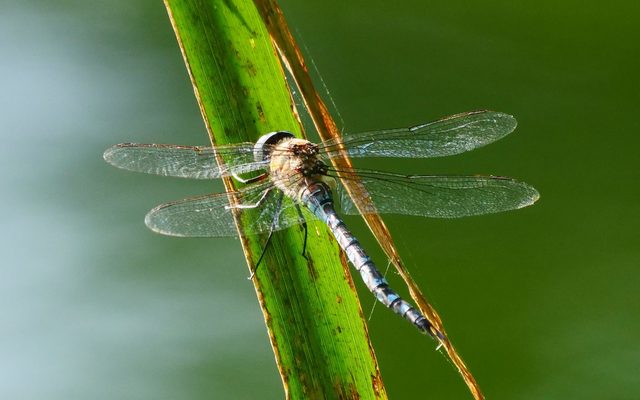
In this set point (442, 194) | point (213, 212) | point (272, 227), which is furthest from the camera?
point (442, 194)

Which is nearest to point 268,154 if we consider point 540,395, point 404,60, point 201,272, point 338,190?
point 338,190

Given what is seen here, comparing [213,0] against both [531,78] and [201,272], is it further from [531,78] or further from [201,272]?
[531,78]

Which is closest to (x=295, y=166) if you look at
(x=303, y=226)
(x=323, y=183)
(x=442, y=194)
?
(x=323, y=183)

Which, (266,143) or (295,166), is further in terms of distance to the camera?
(295,166)

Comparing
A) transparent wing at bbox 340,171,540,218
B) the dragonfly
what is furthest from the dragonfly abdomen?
transparent wing at bbox 340,171,540,218

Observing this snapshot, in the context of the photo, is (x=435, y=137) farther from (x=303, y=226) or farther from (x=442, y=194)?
(x=303, y=226)

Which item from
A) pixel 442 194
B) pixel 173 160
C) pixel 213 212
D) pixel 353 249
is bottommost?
pixel 353 249

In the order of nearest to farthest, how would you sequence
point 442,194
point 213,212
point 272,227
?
1. point 272,227
2. point 213,212
3. point 442,194

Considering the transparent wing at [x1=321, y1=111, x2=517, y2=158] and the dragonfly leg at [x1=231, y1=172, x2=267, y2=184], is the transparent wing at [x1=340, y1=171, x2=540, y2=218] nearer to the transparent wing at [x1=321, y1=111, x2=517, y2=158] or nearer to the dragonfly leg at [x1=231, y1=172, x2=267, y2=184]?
the transparent wing at [x1=321, y1=111, x2=517, y2=158]
